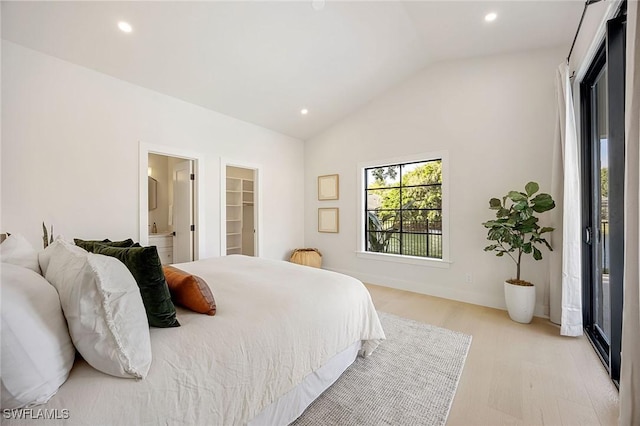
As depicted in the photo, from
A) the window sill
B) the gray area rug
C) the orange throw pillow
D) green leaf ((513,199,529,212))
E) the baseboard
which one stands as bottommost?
the gray area rug

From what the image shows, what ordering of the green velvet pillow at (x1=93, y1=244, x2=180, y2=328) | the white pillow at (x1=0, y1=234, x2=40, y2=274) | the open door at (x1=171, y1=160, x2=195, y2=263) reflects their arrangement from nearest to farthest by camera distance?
the green velvet pillow at (x1=93, y1=244, x2=180, y2=328) → the white pillow at (x1=0, y1=234, x2=40, y2=274) → the open door at (x1=171, y1=160, x2=195, y2=263)

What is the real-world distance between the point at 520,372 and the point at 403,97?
12.0 feet

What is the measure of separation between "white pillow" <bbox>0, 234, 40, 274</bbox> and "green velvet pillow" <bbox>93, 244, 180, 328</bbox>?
521mm

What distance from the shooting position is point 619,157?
5.63 feet

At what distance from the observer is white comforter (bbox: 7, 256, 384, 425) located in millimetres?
847

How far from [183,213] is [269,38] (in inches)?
102

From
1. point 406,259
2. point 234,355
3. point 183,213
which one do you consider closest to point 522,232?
point 406,259

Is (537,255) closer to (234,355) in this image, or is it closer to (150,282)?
(234,355)

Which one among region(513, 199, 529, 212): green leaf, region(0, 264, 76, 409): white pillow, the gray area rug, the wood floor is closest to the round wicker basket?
the wood floor

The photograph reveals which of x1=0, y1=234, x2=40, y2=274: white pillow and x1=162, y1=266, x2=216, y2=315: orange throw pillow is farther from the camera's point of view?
x1=162, y1=266, x2=216, y2=315: orange throw pillow

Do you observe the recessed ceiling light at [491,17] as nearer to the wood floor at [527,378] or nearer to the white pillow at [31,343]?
the wood floor at [527,378]

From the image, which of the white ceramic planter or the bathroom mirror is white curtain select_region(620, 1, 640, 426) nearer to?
the white ceramic planter

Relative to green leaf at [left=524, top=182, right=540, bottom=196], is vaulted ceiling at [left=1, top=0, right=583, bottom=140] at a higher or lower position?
higher

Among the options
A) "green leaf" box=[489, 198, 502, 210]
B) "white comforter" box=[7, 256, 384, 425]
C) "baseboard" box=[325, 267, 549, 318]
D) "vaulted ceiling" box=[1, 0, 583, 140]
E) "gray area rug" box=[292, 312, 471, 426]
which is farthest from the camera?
"baseboard" box=[325, 267, 549, 318]
